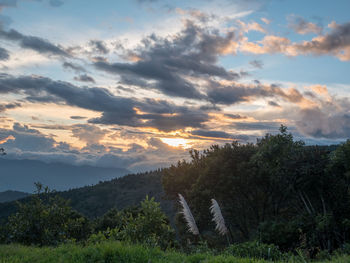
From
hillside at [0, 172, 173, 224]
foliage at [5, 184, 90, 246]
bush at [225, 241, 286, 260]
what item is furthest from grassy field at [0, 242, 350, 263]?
hillside at [0, 172, 173, 224]

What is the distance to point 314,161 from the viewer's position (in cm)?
1855

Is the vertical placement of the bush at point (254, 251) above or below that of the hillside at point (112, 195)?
above

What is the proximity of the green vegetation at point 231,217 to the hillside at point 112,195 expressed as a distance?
5561cm

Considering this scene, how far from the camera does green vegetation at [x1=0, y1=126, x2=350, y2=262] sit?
28.8 feet

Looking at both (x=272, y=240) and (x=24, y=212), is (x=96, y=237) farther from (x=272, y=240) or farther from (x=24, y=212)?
(x=272, y=240)

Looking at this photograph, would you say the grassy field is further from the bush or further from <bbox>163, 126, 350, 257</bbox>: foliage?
<bbox>163, 126, 350, 257</bbox>: foliage

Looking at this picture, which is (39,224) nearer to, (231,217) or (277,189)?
(231,217)

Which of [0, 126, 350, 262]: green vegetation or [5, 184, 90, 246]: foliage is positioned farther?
[5, 184, 90, 246]: foliage

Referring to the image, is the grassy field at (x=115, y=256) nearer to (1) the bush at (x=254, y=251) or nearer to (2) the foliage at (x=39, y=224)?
(1) the bush at (x=254, y=251)

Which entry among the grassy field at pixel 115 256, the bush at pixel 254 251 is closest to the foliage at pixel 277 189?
the bush at pixel 254 251

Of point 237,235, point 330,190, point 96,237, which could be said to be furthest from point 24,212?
point 237,235

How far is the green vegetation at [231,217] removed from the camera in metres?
8.79

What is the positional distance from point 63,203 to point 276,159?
44.5 feet

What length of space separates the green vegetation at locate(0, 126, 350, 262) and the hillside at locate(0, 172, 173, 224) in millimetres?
55613
